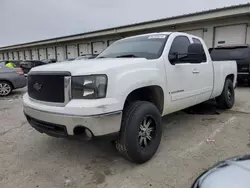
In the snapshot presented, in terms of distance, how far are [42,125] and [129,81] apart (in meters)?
1.28

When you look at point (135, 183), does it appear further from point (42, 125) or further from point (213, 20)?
point (213, 20)

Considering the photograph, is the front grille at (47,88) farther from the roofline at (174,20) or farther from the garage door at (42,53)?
the garage door at (42,53)

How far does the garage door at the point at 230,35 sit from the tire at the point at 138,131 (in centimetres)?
1301

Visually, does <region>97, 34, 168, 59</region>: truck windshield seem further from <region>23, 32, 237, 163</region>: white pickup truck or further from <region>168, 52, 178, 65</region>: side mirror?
<region>168, 52, 178, 65</region>: side mirror

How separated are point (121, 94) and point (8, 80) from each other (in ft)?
25.1

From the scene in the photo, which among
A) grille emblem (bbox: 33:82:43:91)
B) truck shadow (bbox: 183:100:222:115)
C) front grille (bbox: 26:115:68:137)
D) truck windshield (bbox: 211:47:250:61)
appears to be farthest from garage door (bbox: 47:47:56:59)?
front grille (bbox: 26:115:68:137)

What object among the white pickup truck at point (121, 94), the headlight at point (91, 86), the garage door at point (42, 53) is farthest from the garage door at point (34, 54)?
the headlight at point (91, 86)

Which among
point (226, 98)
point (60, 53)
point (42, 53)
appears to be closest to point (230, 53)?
point (226, 98)

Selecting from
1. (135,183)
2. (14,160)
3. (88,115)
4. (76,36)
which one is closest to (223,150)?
(135,183)

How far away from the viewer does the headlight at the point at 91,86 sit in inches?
93.2

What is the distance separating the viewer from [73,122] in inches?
92.9

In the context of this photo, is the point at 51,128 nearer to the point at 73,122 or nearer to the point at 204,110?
the point at 73,122

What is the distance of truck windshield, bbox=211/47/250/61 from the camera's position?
920 cm

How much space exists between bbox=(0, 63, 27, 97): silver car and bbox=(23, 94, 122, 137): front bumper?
6.77 m
